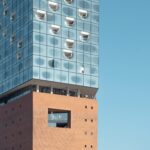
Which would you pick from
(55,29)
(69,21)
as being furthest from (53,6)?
(55,29)

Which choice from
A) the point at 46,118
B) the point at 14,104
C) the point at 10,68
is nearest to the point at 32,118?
the point at 46,118

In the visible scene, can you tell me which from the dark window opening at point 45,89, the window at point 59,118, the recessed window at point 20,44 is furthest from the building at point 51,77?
the recessed window at point 20,44

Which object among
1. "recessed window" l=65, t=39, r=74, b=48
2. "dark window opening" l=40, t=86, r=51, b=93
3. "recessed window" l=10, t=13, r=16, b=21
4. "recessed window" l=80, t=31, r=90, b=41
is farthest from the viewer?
"recessed window" l=10, t=13, r=16, b=21

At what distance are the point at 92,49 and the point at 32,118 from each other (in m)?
19.7

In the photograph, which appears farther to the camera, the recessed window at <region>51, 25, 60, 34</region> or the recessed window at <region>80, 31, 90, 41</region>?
the recessed window at <region>80, 31, 90, 41</region>

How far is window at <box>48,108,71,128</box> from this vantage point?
9812 cm

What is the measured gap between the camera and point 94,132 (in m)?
99.2

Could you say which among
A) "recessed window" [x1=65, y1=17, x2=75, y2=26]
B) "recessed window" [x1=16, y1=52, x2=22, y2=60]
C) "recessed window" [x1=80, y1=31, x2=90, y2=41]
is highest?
"recessed window" [x1=65, y1=17, x2=75, y2=26]

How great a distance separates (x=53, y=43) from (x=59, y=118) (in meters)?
14.1

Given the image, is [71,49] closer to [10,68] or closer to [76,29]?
[76,29]

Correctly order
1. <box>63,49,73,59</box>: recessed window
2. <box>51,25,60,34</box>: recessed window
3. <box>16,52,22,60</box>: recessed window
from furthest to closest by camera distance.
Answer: <box>16,52,22,60</box>: recessed window
<box>63,49,73,59</box>: recessed window
<box>51,25,60,34</box>: recessed window

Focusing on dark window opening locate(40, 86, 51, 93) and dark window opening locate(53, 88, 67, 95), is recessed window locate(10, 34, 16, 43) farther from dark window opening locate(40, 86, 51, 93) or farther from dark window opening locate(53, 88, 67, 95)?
dark window opening locate(53, 88, 67, 95)

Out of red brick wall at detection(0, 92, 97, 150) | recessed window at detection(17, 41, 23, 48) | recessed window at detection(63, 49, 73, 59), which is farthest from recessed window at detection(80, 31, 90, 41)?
red brick wall at detection(0, 92, 97, 150)

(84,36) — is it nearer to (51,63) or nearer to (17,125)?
(51,63)
